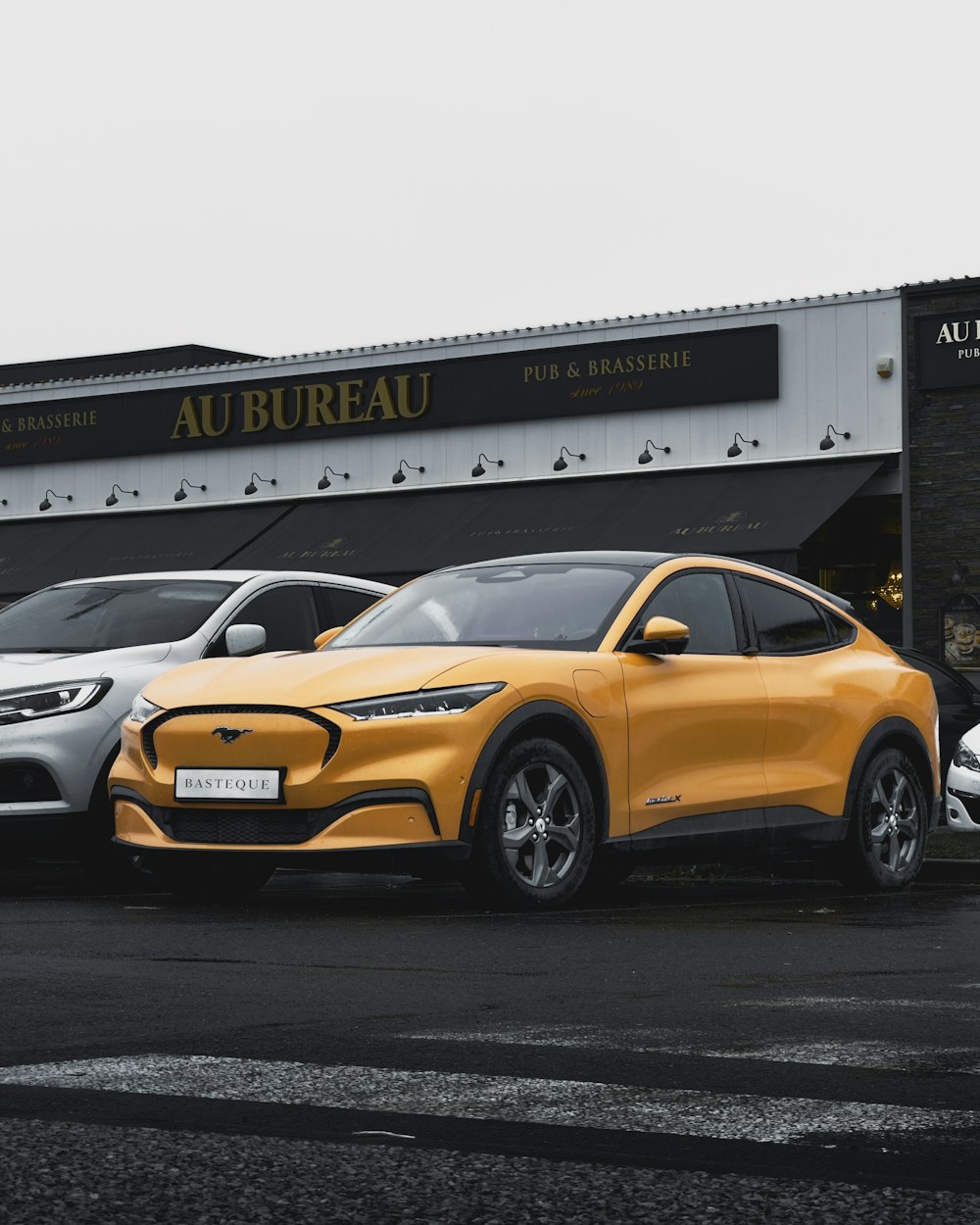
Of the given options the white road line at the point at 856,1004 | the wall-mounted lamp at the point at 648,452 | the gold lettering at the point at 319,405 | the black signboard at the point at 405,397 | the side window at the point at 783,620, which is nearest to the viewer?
the white road line at the point at 856,1004

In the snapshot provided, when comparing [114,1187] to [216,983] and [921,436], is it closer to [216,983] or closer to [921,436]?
[216,983]

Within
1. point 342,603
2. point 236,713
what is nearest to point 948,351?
point 342,603

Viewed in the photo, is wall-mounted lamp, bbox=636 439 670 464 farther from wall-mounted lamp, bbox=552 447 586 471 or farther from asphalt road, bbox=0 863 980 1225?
asphalt road, bbox=0 863 980 1225

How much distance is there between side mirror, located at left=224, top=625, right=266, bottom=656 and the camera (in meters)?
10.5

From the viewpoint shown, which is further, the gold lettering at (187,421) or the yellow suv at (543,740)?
the gold lettering at (187,421)

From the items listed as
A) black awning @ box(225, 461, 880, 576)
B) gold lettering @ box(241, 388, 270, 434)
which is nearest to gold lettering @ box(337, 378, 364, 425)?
black awning @ box(225, 461, 880, 576)

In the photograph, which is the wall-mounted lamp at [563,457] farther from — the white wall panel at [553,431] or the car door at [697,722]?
the car door at [697,722]

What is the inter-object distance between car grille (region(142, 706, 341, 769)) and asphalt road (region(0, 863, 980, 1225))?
733mm

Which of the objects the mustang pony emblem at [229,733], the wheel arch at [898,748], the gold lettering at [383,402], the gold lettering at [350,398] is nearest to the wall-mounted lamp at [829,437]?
the gold lettering at [383,402]

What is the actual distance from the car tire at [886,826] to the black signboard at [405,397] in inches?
773

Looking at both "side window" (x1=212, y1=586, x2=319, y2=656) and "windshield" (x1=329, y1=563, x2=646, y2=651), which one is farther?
"side window" (x1=212, y1=586, x2=319, y2=656)

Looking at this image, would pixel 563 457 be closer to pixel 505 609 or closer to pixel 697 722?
pixel 505 609

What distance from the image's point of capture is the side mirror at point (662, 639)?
9344 millimetres

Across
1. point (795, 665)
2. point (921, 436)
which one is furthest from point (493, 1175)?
point (921, 436)
